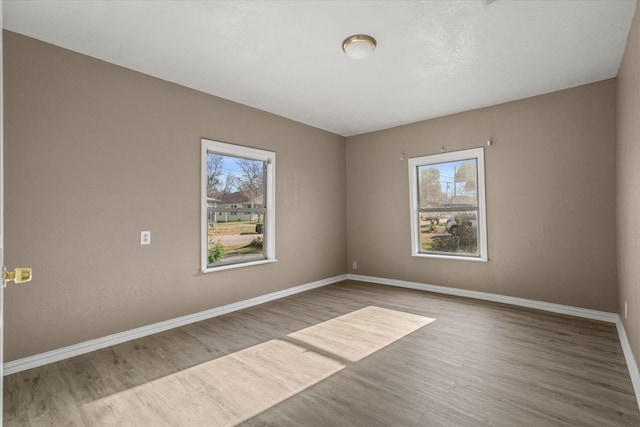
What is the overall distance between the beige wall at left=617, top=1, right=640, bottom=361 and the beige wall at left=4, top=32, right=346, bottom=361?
371 cm

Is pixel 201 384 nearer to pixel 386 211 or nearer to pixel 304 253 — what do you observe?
pixel 304 253

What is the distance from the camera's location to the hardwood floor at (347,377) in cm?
198

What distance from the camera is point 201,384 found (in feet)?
7.68

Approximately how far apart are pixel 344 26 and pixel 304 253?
3277 mm

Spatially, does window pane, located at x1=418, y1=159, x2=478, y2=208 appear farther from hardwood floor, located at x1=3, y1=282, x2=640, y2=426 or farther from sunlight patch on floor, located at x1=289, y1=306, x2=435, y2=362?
sunlight patch on floor, located at x1=289, y1=306, x2=435, y2=362

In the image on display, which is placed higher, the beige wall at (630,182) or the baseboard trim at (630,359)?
the beige wall at (630,182)

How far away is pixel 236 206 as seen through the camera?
4211mm

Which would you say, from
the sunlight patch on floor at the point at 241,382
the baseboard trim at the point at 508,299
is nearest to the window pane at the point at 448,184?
the baseboard trim at the point at 508,299

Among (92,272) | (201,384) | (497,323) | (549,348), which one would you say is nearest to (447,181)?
(497,323)

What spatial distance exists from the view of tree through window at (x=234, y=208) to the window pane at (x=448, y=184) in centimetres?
244

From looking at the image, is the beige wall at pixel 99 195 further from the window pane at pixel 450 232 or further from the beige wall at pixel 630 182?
the beige wall at pixel 630 182

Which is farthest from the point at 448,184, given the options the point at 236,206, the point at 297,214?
the point at 236,206

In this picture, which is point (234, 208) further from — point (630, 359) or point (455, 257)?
point (630, 359)

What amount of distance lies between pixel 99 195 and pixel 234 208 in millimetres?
1524
